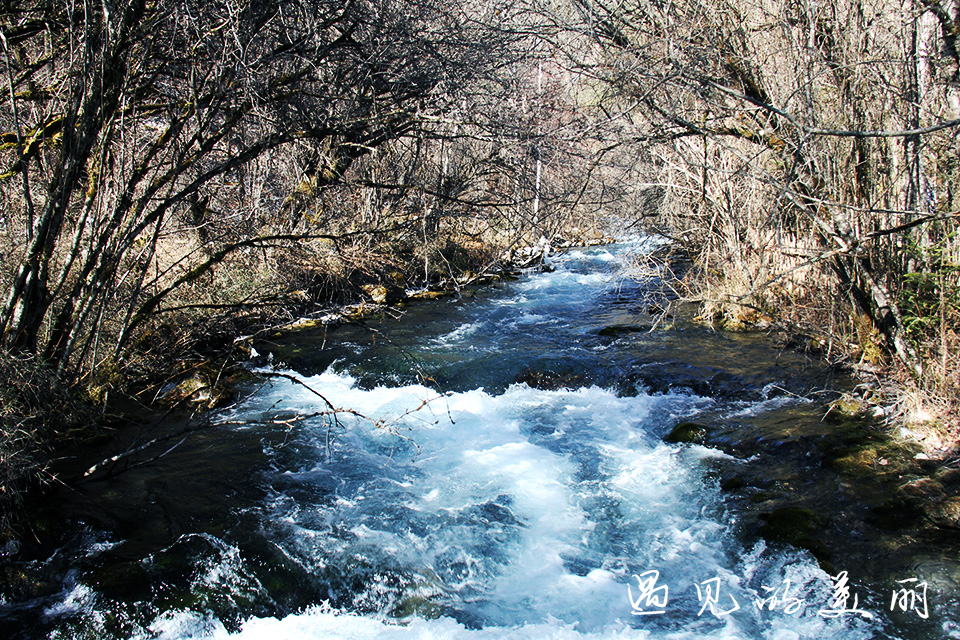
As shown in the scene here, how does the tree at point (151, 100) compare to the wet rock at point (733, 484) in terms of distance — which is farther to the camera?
the wet rock at point (733, 484)

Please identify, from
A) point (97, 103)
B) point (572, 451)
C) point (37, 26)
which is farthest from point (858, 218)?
point (37, 26)

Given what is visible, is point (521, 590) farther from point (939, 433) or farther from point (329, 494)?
point (939, 433)

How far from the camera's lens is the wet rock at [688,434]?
6.36 meters

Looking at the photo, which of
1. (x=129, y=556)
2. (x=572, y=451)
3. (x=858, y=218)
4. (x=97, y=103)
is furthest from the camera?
(x=572, y=451)

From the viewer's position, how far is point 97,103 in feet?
11.8

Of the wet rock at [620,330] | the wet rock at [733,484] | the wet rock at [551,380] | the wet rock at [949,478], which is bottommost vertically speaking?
the wet rock at [733,484]

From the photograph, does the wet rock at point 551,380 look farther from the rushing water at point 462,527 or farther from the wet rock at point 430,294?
the wet rock at point 430,294

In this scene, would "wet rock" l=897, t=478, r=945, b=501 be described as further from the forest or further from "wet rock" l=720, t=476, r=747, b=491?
"wet rock" l=720, t=476, r=747, b=491

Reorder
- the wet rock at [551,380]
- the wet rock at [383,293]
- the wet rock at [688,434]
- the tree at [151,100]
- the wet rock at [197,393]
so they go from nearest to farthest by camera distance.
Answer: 1. the tree at [151,100]
2. the wet rock at [688,434]
3. the wet rock at [197,393]
4. the wet rock at [551,380]
5. the wet rock at [383,293]

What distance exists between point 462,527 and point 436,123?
3.44 metres

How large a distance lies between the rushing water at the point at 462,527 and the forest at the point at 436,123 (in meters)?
0.94

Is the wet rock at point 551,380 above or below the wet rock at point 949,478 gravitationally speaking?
above

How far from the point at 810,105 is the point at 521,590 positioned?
12.6 ft

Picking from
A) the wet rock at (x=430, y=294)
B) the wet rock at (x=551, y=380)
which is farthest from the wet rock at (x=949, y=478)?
the wet rock at (x=430, y=294)
